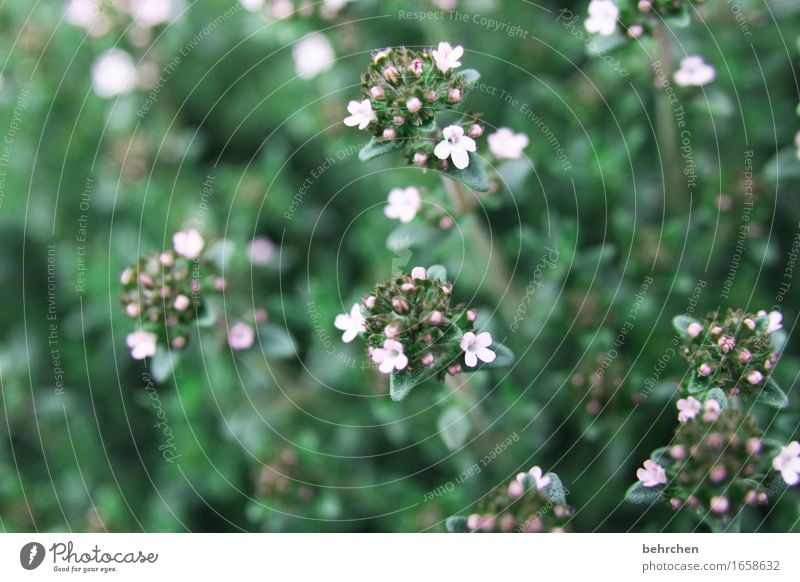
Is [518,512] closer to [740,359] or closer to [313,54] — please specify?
[740,359]

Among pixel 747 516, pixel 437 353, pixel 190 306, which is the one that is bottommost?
pixel 747 516

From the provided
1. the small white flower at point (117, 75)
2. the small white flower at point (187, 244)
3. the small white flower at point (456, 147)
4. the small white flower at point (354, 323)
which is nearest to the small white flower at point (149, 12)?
the small white flower at point (117, 75)

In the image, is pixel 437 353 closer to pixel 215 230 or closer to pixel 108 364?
pixel 215 230

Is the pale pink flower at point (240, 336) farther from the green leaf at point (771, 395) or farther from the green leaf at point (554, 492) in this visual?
the green leaf at point (771, 395)

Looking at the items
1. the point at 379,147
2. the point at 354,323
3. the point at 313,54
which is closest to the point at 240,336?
the point at 354,323

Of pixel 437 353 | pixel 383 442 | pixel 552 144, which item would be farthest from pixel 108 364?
pixel 552 144
